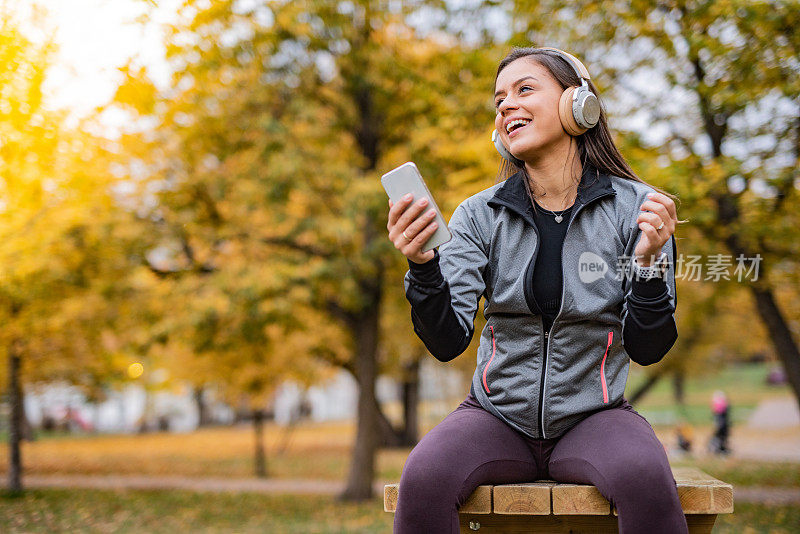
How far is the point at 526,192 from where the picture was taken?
2.42m

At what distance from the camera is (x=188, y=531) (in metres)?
9.83

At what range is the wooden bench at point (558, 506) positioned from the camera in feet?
6.64

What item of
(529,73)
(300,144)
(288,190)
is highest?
(300,144)

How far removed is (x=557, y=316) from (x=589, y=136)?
0.72 m

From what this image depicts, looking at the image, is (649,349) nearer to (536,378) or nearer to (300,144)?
(536,378)

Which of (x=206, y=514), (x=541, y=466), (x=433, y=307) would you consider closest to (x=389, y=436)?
(x=206, y=514)

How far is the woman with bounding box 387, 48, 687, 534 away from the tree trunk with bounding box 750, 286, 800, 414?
719cm

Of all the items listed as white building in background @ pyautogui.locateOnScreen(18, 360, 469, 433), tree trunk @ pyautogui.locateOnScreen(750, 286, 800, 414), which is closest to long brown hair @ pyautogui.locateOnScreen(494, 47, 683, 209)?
tree trunk @ pyautogui.locateOnScreen(750, 286, 800, 414)

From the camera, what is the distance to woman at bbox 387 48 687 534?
1.97 metres

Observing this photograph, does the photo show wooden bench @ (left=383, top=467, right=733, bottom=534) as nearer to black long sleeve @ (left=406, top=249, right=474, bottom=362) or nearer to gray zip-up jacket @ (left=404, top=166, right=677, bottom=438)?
gray zip-up jacket @ (left=404, top=166, right=677, bottom=438)

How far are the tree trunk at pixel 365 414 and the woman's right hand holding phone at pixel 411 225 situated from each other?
10570mm

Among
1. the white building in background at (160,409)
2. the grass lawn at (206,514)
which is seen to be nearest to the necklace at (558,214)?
the grass lawn at (206,514)

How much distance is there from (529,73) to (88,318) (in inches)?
446

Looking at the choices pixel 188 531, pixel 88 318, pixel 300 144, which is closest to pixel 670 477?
pixel 188 531
